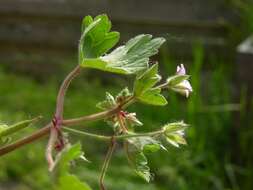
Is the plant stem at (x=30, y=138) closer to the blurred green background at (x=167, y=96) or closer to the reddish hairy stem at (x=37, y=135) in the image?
the reddish hairy stem at (x=37, y=135)

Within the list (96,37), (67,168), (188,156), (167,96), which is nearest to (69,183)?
(67,168)

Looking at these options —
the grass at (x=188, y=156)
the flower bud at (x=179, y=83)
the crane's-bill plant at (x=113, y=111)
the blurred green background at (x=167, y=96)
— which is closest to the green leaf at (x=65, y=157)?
the crane's-bill plant at (x=113, y=111)

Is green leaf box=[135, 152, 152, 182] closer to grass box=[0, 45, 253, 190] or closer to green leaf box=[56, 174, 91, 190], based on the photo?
green leaf box=[56, 174, 91, 190]

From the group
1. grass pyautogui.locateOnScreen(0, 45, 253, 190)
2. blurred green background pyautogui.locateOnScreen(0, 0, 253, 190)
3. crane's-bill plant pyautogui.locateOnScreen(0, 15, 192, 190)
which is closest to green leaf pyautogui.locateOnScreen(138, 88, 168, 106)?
crane's-bill plant pyautogui.locateOnScreen(0, 15, 192, 190)

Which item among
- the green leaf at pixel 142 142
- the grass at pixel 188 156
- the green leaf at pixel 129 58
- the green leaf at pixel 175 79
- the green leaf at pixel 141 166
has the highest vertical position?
the green leaf at pixel 129 58

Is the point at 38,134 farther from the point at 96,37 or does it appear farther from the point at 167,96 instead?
the point at 167,96

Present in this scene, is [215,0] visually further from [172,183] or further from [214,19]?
[172,183]
